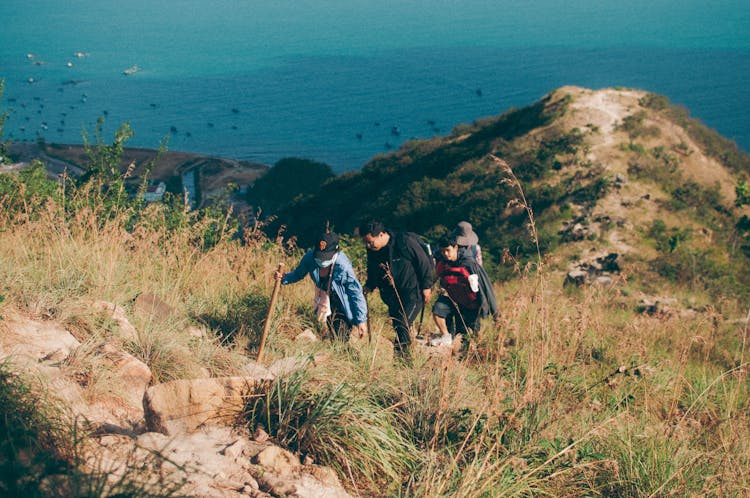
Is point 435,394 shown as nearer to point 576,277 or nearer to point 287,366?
point 287,366

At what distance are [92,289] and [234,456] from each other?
267cm

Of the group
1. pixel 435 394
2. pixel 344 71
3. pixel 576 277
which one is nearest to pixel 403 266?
pixel 435 394

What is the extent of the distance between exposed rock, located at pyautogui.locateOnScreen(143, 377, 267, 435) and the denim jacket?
1918mm

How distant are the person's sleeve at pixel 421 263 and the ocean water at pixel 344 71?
8607cm

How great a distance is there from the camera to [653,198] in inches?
1070

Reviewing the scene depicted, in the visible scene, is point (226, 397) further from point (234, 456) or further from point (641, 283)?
point (641, 283)

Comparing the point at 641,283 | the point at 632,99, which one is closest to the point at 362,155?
the point at 632,99

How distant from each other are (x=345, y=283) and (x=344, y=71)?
133m

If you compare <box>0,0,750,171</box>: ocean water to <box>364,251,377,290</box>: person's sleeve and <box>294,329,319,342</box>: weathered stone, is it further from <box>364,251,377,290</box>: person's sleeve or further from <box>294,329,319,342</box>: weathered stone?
<box>294,329,319,342</box>: weathered stone

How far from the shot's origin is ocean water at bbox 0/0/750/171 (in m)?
102

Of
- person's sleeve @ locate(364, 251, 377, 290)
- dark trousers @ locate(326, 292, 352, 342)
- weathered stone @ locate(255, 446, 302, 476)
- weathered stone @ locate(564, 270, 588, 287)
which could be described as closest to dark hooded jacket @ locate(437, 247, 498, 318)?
person's sleeve @ locate(364, 251, 377, 290)

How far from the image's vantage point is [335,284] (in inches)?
222

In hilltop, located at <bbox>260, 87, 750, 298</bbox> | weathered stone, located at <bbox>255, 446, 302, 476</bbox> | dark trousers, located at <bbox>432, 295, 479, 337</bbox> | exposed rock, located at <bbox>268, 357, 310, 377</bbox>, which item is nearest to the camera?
weathered stone, located at <bbox>255, 446, 302, 476</bbox>

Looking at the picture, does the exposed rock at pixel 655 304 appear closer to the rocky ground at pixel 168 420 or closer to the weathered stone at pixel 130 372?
the rocky ground at pixel 168 420
